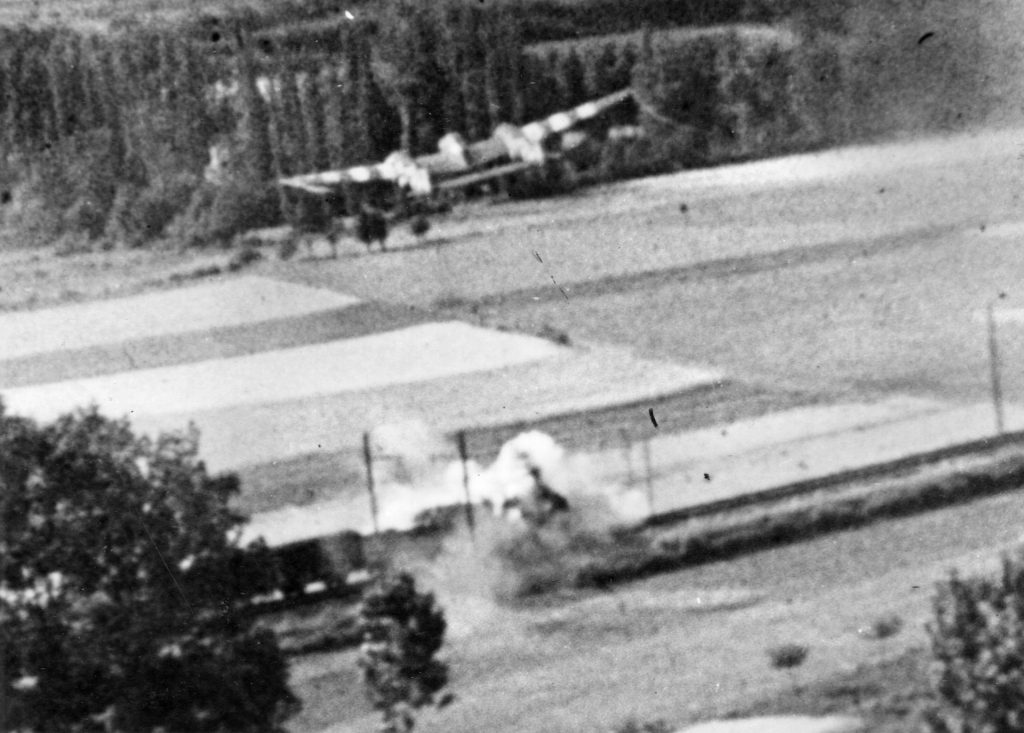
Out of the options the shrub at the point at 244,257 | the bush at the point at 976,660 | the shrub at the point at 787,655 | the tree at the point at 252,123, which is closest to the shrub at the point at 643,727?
the shrub at the point at 787,655

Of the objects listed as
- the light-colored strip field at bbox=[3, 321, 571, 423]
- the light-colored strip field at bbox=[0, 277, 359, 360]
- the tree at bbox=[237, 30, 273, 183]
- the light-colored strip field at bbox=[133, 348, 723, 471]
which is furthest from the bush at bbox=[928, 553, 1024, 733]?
the tree at bbox=[237, 30, 273, 183]

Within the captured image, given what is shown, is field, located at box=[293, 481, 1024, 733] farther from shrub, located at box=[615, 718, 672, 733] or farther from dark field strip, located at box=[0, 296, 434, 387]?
dark field strip, located at box=[0, 296, 434, 387]

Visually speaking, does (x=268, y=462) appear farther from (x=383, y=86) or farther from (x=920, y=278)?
(x=920, y=278)

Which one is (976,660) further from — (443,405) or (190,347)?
(190,347)

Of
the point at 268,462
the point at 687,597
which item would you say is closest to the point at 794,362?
the point at 687,597

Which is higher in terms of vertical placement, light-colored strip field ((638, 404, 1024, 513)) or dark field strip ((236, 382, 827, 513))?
dark field strip ((236, 382, 827, 513))
